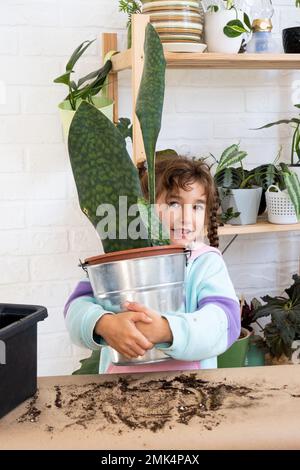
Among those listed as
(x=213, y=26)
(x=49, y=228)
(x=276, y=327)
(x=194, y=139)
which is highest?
(x=213, y=26)

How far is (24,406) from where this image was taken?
71 cm

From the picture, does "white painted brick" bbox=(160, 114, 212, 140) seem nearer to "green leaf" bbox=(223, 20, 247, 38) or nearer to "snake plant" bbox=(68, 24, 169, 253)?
"green leaf" bbox=(223, 20, 247, 38)

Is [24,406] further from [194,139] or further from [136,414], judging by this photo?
[194,139]

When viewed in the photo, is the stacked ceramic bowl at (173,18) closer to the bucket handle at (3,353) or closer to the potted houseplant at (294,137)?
the potted houseplant at (294,137)

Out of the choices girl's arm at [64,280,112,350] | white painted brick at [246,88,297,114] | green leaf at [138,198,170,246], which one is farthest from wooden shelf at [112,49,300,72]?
green leaf at [138,198,170,246]

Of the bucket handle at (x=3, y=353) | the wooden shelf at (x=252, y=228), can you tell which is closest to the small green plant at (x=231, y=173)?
the wooden shelf at (x=252, y=228)

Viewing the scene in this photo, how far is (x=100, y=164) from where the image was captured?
0.76 metres

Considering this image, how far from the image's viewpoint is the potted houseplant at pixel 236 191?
77.2 inches

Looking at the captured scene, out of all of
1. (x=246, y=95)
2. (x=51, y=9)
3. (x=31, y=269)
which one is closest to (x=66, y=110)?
(x=51, y=9)

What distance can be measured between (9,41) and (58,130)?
317 mm

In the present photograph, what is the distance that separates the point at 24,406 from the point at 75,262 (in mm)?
1457

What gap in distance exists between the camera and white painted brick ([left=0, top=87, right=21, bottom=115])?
6.69 ft

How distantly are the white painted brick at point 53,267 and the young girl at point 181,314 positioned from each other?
0.84 m
